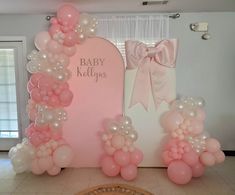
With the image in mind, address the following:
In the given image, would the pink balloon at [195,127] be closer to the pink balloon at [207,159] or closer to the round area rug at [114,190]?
the pink balloon at [207,159]

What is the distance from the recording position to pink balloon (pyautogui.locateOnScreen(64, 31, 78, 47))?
312cm

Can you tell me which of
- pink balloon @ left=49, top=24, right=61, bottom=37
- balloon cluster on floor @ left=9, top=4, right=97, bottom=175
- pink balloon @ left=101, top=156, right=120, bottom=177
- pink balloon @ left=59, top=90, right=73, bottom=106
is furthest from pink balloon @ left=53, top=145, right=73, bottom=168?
pink balloon @ left=49, top=24, right=61, bottom=37

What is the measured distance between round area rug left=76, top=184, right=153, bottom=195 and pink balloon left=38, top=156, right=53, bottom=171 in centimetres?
60

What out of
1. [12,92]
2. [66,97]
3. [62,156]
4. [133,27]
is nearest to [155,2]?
[133,27]

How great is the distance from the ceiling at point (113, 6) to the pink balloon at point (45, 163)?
2.03 meters

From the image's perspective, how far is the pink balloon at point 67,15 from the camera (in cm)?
304

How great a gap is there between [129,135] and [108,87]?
77 centimetres

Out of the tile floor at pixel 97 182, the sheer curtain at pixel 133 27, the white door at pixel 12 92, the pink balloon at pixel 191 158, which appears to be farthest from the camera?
the white door at pixel 12 92

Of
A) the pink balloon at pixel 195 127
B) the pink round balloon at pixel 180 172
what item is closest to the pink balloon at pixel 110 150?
the pink round balloon at pixel 180 172

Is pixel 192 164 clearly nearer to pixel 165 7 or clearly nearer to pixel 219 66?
pixel 219 66

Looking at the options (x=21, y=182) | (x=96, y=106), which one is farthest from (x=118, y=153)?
(x=21, y=182)

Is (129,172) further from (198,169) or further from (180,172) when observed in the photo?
(198,169)

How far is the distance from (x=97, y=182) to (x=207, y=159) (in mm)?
1471

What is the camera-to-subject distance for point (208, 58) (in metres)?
3.93
